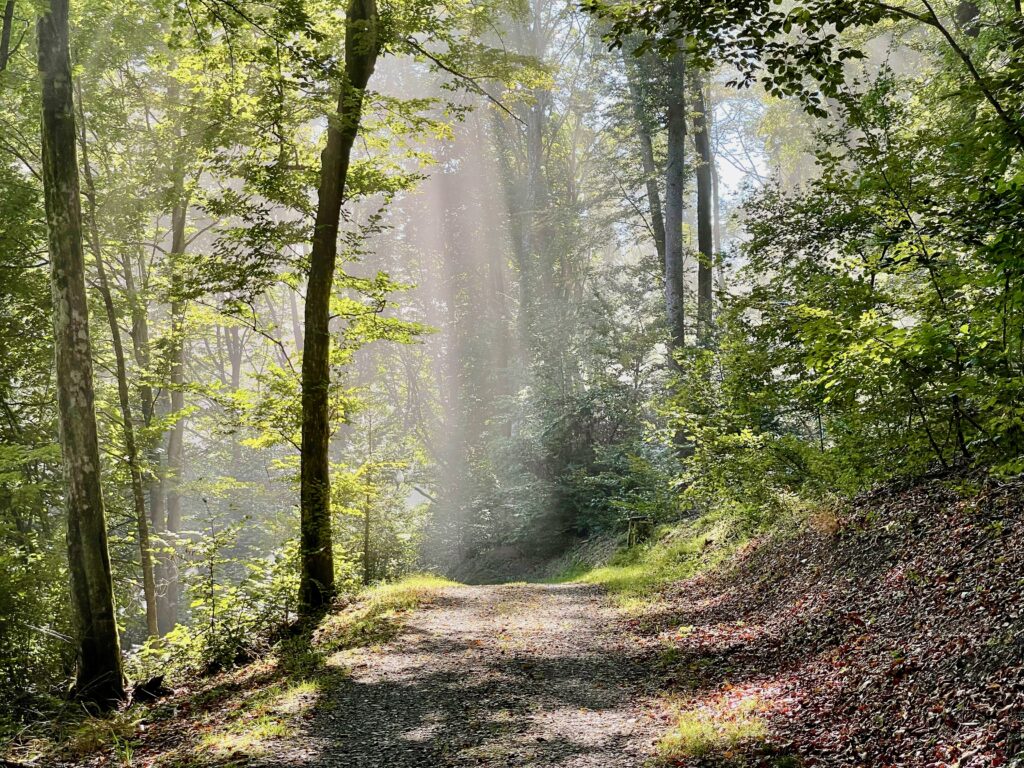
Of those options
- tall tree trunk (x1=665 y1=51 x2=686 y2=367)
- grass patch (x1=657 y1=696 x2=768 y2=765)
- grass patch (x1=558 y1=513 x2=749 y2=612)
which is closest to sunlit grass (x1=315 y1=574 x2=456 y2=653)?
grass patch (x1=558 y1=513 x2=749 y2=612)

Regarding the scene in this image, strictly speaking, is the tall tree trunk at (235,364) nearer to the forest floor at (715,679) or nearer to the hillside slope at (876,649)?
the forest floor at (715,679)

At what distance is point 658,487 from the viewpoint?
15.3 metres

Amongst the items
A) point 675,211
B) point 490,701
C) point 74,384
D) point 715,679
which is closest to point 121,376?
point 74,384

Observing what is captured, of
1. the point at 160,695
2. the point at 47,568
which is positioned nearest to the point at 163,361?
the point at 47,568

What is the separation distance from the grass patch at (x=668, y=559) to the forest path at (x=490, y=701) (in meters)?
1.54

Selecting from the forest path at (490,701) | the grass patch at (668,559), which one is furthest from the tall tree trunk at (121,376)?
the grass patch at (668,559)

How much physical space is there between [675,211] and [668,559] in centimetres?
952

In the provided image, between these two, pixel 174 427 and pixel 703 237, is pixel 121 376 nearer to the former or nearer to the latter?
pixel 174 427

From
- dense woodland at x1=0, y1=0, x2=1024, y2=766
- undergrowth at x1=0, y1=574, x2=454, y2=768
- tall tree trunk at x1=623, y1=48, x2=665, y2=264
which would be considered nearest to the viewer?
undergrowth at x1=0, y1=574, x2=454, y2=768

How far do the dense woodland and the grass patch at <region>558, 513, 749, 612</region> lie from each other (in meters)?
0.42

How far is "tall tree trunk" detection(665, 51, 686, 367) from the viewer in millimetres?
17406

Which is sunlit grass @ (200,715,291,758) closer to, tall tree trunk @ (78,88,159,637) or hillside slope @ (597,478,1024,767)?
hillside slope @ (597,478,1024,767)

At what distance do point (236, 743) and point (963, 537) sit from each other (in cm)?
577

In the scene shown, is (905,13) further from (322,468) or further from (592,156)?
(592,156)
